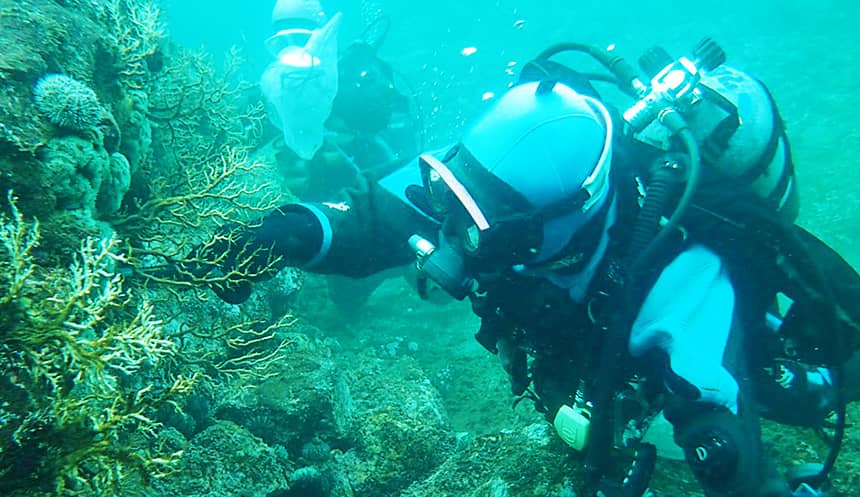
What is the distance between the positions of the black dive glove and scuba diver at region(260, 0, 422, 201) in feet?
14.1

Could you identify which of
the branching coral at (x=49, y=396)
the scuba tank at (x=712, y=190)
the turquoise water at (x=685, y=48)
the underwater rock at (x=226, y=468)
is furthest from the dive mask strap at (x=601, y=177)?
the turquoise water at (x=685, y=48)

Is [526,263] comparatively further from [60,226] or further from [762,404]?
[60,226]

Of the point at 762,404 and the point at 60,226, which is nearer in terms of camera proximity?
the point at 60,226

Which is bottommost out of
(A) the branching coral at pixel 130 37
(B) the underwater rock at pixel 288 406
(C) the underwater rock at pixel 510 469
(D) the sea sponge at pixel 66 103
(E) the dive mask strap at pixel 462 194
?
(C) the underwater rock at pixel 510 469

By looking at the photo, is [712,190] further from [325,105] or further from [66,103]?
[325,105]

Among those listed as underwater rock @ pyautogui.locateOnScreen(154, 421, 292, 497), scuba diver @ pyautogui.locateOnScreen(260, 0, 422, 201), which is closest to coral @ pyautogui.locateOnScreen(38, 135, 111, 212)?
underwater rock @ pyautogui.locateOnScreen(154, 421, 292, 497)

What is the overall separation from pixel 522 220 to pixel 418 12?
35.2 meters

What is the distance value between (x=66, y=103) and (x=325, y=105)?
5046mm

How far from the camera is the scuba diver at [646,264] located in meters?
2.20

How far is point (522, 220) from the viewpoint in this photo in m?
2.22

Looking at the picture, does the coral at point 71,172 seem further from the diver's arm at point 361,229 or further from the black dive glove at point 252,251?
the diver's arm at point 361,229

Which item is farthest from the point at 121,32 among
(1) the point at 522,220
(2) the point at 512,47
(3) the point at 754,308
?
(2) the point at 512,47

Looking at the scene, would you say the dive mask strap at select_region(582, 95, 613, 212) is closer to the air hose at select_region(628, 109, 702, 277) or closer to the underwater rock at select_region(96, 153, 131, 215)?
the air hose at select_region(628, 109, 702, 277)

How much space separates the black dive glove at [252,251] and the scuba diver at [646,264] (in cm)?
11
